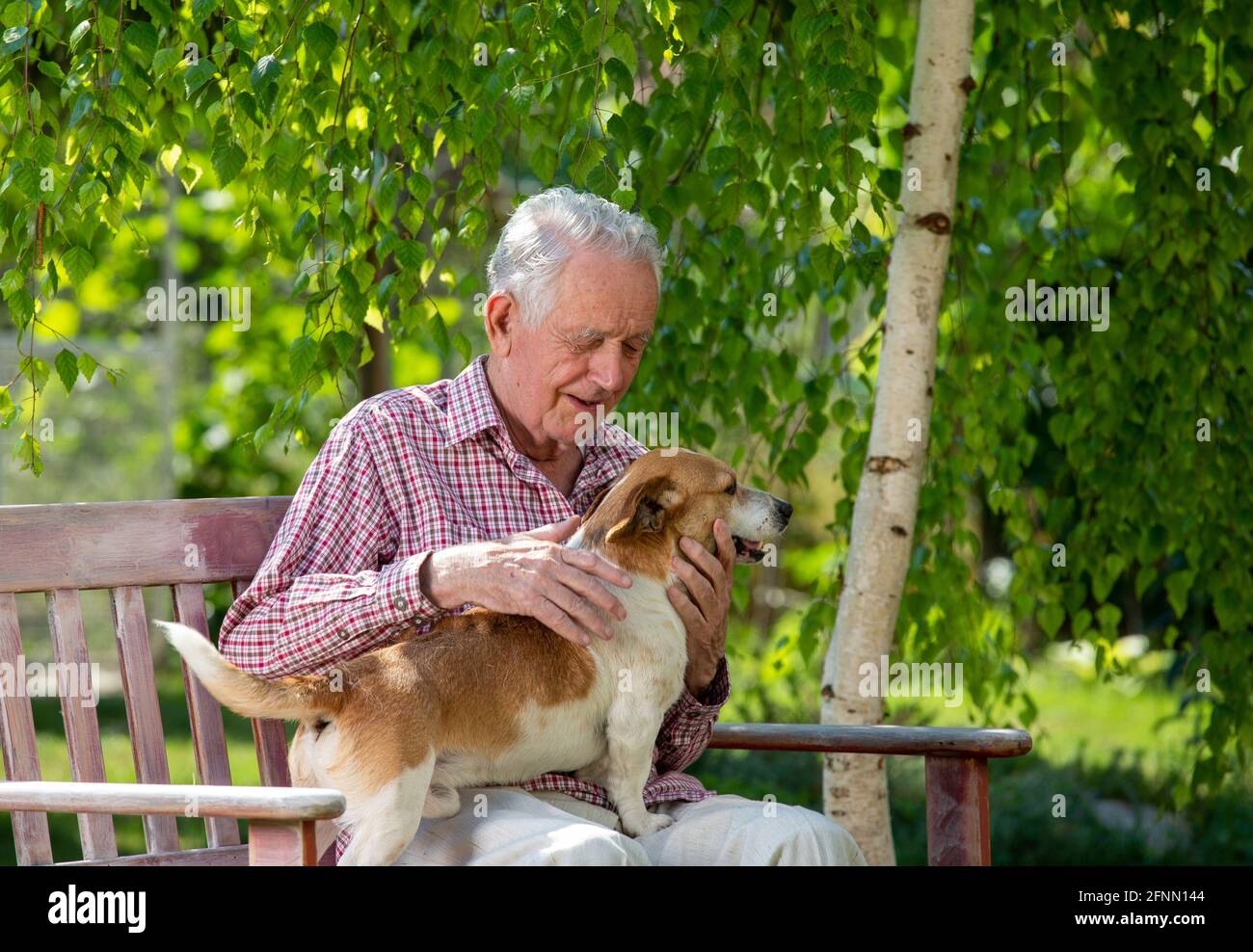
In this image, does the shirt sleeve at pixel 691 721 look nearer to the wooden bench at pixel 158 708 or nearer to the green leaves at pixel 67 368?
the wooden bench at pixel 158 708

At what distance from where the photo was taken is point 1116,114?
157 inches

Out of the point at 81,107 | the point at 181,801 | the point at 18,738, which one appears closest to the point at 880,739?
the point at 181,801

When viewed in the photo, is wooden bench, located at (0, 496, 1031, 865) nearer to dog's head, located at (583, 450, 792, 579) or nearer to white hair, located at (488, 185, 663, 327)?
dog's head, located at (583, 450, 792, 579)

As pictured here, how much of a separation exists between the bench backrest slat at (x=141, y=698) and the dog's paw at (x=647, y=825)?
850 mm

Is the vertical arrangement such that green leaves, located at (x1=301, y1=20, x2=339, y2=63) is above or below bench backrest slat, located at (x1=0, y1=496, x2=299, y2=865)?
above

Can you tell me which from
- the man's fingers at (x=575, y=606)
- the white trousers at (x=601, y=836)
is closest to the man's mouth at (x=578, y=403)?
the man's fingers at (x=575, y=606)

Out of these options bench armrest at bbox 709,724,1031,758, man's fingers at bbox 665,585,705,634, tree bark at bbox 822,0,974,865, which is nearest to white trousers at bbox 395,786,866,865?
bench armrest at bbox 709,724,1031,758

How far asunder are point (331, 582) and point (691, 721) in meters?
0.76

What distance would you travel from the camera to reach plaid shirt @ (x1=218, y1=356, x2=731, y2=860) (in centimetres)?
254

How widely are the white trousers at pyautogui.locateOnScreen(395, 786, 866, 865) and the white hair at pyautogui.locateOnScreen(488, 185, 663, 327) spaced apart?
920 mm
